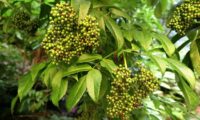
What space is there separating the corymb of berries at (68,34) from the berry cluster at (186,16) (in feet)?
0.91

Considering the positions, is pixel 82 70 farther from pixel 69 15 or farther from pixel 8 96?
pixel 8 96

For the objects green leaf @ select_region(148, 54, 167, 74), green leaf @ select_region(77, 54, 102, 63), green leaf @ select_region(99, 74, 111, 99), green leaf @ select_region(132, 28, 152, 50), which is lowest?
green leaf @ select_region(99, 74, 111, 99)

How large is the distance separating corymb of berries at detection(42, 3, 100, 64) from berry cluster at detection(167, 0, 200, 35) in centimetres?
28

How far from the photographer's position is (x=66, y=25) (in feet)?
3.34

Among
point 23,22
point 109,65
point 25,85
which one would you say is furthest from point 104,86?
point 23,22

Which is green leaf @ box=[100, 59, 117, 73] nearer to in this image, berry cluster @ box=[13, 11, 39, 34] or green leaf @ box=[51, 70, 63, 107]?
green leaf @ box=[51, 70, 63, 107]

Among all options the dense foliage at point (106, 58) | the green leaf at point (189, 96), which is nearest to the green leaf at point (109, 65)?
the dense foliage at point (106, 58)

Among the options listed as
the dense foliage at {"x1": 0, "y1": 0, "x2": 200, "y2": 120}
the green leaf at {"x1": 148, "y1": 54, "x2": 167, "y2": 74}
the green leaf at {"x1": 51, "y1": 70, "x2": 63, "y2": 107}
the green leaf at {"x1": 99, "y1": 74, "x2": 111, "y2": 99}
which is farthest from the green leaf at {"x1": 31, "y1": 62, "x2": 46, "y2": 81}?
the green leaf at {"x1": 148, "y1": 54, "x2": 167, "y2": 74}

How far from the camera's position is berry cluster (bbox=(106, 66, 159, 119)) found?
968 millimetres

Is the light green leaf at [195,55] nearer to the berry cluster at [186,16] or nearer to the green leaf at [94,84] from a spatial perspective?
the berry cluster at [186,16]

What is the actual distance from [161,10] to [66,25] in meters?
0.58

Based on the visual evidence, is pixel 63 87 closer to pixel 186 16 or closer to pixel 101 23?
pixel 101 23

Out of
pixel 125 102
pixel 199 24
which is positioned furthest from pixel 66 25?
pixel 199 24

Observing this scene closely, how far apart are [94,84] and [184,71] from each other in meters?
0.26
